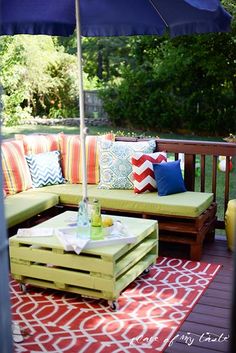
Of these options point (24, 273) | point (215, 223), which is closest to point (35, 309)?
point (24, 273)

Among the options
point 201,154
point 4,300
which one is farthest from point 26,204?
point 4,300

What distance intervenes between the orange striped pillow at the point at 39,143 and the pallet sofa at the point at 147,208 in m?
0.44

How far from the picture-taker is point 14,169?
15.1ft

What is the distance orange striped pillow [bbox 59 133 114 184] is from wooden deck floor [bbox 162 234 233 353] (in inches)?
66.0

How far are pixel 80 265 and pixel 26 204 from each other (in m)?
1.20

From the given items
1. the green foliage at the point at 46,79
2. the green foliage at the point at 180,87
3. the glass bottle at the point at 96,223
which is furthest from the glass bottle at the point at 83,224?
the green foliage at the point at 46,79

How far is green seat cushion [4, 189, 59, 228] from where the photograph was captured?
13.1 ft

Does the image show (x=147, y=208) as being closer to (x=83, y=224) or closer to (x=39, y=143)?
(x=83, y=224)

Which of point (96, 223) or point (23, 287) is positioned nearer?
point (96, 223)

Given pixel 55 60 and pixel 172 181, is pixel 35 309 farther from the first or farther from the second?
pixel 55 60

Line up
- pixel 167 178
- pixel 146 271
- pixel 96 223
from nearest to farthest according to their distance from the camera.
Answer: pixel 96 223
pixel 146 271
pixel 167 178

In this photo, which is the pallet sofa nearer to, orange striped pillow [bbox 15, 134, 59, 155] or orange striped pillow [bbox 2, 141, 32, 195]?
orange striped pillow [bbox 2, 141, 32, 195]

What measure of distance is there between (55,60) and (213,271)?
998 centimetres

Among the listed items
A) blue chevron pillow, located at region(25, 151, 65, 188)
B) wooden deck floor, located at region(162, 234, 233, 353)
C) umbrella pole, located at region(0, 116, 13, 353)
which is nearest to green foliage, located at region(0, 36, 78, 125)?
blue chevron pillow, located at region(25, 151, 65, 188)
